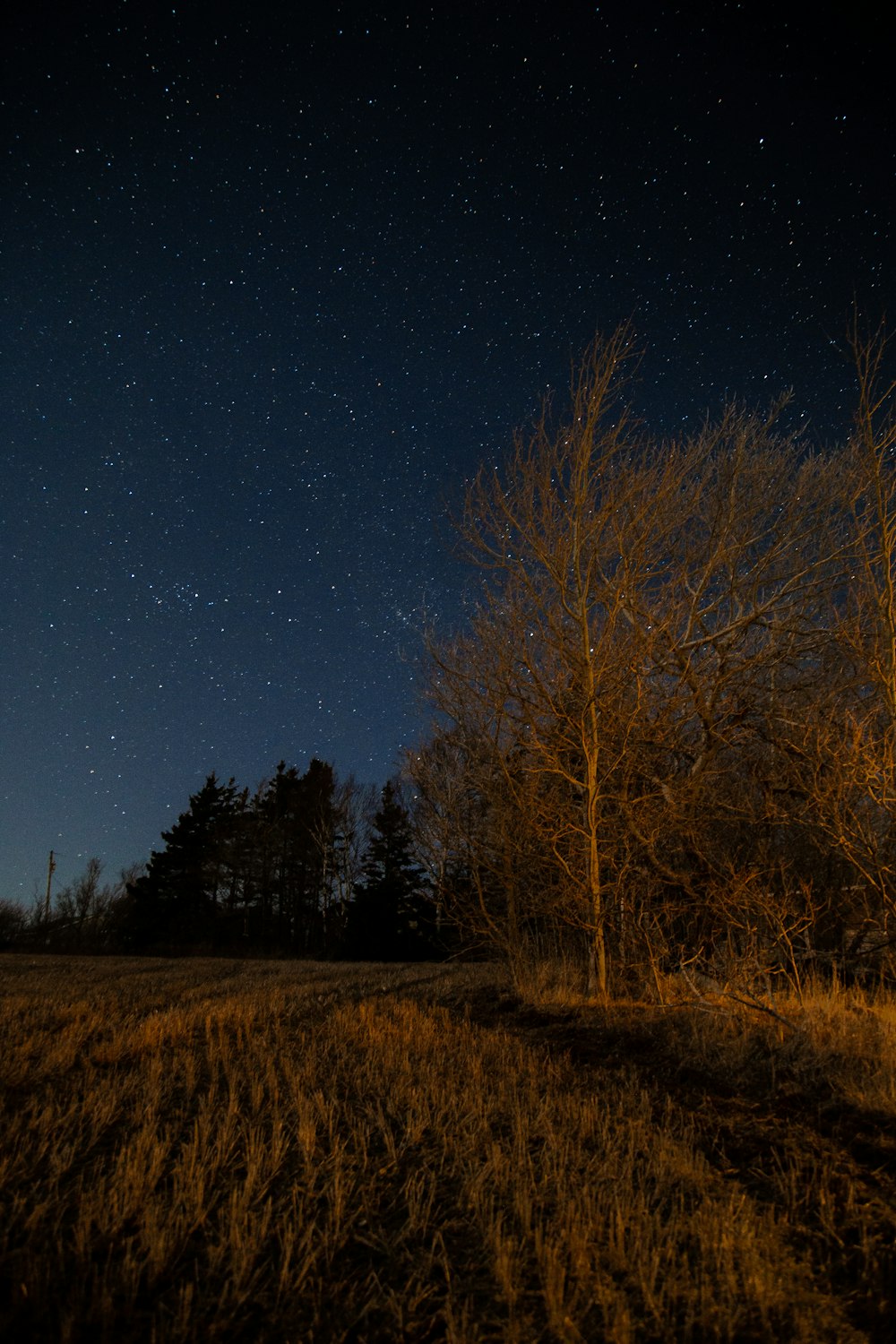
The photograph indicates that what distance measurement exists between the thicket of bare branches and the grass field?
2289mm

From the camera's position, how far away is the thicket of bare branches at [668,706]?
812 cm

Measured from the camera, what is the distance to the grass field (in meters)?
2.17

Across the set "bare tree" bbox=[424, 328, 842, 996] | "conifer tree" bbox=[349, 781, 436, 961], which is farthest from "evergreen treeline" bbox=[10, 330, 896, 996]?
"conifer tree" bbox=[349, 781, 436, 961]

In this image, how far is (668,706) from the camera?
8906 mm

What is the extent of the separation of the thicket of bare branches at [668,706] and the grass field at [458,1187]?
7.51ft

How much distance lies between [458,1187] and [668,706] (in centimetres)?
668

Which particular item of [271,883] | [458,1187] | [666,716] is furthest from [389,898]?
[458,1187]

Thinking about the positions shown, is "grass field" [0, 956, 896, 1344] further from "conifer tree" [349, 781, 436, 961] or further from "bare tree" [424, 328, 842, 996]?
"conifer tree" [349, 781, 436, 961]

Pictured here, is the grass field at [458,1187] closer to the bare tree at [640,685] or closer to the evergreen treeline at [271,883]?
the bare tree at [640,685]

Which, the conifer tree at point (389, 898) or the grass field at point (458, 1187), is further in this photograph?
the conifer tree at point (389, 898)

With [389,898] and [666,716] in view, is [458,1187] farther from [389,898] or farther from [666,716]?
[389,898]

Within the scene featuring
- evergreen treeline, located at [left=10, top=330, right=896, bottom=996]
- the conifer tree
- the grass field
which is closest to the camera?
the grass field

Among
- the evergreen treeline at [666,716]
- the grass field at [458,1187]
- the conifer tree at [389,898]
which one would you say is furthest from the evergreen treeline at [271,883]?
the grass field at [458,1187]

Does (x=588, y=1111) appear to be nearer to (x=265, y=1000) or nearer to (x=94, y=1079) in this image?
(x=94, y=1079)
